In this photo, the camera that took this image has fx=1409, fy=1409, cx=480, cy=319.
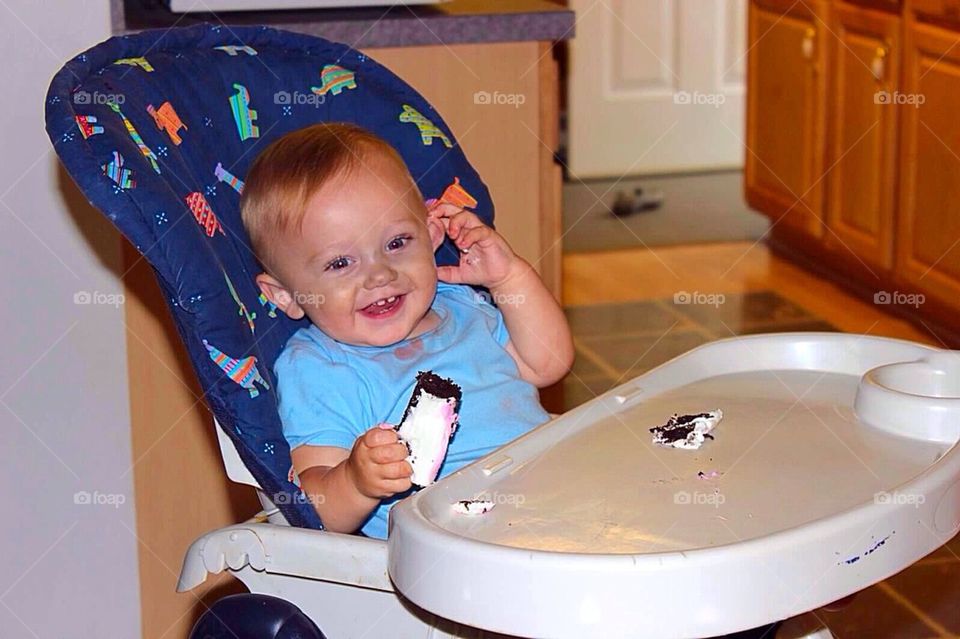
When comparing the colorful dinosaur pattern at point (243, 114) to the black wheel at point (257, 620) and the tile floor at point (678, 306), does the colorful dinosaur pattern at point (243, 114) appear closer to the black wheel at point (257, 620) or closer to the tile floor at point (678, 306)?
the black wheel at point (257, 620)

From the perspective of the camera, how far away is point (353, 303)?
50.4 inches

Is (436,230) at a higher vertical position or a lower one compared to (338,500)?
higher

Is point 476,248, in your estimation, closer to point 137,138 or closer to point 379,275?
point 379,275

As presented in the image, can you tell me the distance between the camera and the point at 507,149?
175 cm

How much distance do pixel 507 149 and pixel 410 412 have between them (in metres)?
0.70

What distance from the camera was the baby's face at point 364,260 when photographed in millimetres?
1268

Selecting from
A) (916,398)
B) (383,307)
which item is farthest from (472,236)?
(916,398)

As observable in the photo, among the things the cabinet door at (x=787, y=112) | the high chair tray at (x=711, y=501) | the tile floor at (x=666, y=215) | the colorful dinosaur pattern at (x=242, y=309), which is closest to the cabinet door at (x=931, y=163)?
the cabinet door at (x=787, y=112)

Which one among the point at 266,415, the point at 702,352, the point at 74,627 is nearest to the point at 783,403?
the point at 702,352

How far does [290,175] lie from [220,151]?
0.31 ft

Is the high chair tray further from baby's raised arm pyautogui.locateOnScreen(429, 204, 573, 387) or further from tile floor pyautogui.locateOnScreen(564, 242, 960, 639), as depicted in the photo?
tile floor pyautogui.locateOnScreen(564, 242, 960, 639)

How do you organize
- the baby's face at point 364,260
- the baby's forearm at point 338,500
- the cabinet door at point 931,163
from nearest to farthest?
the baby's forearm at point 338,500 → the baby's face at point 364,260 → the cabinet door at point 931,163

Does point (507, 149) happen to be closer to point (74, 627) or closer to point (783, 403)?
point (783, 403)

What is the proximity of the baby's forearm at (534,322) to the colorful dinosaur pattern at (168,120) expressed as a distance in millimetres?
353
